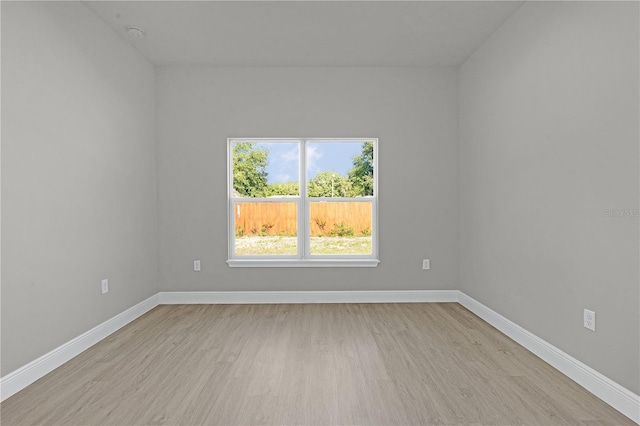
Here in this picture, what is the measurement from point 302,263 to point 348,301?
72cm

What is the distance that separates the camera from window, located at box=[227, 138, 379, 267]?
14.3 feet

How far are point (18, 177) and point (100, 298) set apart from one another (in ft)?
4.23

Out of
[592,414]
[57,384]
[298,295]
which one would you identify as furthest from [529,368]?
[57,384]

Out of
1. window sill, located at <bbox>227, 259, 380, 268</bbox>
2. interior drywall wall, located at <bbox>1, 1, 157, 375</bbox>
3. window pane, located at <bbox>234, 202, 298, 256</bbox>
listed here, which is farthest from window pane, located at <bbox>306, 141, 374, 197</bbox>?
interior drywall wall, located at <bbox>1, 1, 157, 375</bbox>

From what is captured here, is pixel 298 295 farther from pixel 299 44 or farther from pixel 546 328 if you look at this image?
pixel 299 44

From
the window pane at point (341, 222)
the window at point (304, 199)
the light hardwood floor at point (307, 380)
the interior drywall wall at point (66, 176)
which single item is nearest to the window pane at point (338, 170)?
the window at point (304, 199)

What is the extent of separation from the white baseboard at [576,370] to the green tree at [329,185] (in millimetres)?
2070

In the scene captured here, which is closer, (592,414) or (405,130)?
(592,414)

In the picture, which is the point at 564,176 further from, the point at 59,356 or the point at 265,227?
the point at 59,356

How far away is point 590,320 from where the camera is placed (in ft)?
7.47

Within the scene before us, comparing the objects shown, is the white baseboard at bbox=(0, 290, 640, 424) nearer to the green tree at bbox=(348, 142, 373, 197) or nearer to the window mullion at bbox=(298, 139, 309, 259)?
the window mullion at bbox=(298, 139, 309, 259)

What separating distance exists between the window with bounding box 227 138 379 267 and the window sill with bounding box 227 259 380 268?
72mm

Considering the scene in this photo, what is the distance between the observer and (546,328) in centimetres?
270

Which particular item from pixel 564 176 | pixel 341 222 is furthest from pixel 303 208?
pixel 564 176
